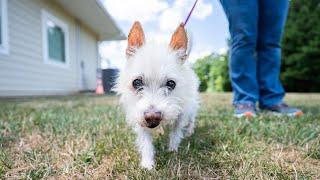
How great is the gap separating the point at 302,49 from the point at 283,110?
17756 millimetres

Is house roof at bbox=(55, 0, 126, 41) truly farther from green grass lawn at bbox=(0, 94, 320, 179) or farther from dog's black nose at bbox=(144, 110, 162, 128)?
dog's black nose at bbox=(144, 110, 162, 128)

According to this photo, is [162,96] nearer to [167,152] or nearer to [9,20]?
[167,152]

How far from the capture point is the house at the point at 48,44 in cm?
847

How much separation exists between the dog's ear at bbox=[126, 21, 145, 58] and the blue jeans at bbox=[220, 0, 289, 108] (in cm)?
184

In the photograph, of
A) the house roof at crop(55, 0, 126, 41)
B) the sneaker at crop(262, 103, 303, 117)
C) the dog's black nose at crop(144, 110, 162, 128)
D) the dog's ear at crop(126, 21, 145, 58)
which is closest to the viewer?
the dog's black nose at crop(144, 110, 162, 128)

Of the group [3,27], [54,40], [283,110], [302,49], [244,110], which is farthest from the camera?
[302,49]

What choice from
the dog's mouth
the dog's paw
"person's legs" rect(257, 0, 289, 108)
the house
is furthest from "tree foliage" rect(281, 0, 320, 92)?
the dog's mouth

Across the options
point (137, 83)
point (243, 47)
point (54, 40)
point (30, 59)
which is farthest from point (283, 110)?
point (54, 40)

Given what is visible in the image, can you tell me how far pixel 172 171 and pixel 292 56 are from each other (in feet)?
67.2

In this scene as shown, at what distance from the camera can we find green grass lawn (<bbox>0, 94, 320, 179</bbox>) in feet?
6.31

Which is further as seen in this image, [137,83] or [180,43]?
[180,43]

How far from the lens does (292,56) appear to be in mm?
20906

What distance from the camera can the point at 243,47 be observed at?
397cm

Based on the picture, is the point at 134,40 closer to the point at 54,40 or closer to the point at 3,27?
the point at 3,27
